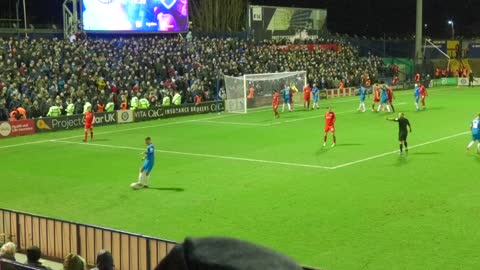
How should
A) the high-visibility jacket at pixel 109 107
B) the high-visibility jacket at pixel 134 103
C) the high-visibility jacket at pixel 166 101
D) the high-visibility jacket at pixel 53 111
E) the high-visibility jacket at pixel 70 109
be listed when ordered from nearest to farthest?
1. the high-visibility jacket at pixel 53 111
2. the high-visibility jacket at pixel 70 109
3. the high-visibility jacket at pixel 109 107
4. the high-visibility jacket at pixel 134 103
5. the high-visibility jacket at pixel 166 101

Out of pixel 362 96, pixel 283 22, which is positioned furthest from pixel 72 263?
pixel 283 22

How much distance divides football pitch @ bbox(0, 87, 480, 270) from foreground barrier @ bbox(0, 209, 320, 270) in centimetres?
247

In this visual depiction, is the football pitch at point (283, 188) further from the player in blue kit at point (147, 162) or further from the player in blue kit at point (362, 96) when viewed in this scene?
the player in blue kit at point (362, 96)

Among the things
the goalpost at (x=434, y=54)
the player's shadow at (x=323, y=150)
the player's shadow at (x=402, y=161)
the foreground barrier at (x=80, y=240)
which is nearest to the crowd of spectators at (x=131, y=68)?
the player's shadow at (x=323, y=150)

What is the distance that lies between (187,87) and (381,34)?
48974 mm

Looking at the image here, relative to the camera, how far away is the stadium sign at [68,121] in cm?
3434

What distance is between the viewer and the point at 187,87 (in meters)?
45.8

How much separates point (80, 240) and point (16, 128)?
22.9m

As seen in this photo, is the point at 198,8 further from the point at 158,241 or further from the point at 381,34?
the point at 158,241

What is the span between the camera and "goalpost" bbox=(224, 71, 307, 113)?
45.1 m

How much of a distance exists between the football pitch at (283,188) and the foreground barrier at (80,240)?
8.10 feet

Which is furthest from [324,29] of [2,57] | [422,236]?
[422,236]

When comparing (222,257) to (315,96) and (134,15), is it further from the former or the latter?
(134,15)

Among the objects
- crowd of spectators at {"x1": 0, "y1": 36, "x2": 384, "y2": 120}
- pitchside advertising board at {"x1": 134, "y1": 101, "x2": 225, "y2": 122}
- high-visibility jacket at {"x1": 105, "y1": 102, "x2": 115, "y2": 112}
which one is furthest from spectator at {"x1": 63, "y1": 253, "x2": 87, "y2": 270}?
pitchside advertising board at {"x1": 134, "y1": 101, "x2": 225, "y2": 122}
